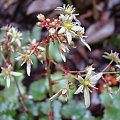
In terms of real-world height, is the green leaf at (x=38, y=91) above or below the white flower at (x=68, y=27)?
below

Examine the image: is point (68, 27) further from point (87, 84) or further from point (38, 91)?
point (38, 91)

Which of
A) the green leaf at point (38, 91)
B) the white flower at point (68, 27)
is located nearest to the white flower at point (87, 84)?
the white flower at point (68, 27)

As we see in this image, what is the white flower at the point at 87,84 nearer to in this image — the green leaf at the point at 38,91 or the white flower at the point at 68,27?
the white flower at the point at 68,27

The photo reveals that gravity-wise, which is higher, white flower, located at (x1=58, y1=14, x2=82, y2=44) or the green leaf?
white flower, located at (x1=58, y1=14, x2=82, y2=44)

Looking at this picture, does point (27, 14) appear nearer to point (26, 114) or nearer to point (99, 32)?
point (99, 32)

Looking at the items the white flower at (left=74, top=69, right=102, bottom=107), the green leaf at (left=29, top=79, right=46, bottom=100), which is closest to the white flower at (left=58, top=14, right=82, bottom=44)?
the white flower at (left=74, top=69, right=102, bottom=107)

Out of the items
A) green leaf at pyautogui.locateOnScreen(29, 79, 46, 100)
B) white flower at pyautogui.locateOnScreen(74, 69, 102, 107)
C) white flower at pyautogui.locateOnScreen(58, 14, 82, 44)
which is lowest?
green leaf at pyautogui.locateOnScreen(29, 79, 46, 100)

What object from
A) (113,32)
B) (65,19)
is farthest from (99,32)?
(65,19)

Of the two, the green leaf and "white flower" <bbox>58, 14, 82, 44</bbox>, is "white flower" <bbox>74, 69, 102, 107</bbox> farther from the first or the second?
the green leaf
